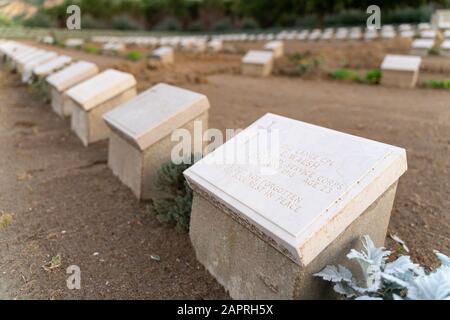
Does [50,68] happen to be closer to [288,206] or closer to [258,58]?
[258,58]

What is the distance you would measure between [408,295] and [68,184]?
2965 millimetres

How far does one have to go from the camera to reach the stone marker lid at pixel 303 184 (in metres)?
1.80

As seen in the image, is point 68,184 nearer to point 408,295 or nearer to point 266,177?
point 266,177

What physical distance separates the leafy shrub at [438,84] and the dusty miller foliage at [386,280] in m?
6.02

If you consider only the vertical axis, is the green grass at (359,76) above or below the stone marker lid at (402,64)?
below

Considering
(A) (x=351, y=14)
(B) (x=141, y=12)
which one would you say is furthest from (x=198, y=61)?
(B) (x=141, y=12)

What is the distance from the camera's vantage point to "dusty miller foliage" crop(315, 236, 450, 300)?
161 cm

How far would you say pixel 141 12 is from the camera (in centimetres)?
2703

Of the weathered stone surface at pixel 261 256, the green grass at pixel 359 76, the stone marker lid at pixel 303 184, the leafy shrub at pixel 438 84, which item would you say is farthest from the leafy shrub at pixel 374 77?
the weathered stone surface at pixel 261 256

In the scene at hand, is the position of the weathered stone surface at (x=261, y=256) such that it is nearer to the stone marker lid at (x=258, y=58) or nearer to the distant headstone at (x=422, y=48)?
the stone marker lid at (x=258, y=58)

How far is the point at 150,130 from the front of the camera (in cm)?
314

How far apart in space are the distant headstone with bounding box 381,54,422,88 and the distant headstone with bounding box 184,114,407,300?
17.9ft

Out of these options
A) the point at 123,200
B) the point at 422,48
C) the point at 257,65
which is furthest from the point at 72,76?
the point at 422,48
